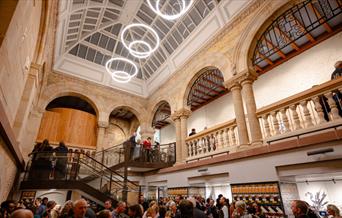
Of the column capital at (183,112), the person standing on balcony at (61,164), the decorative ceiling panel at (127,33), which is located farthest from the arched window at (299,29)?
the person standing on balcony at (61,164)

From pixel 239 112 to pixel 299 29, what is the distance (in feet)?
15.0

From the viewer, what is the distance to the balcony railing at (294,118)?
14.1 feet

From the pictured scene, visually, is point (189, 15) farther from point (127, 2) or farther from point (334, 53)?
point (334, 53)

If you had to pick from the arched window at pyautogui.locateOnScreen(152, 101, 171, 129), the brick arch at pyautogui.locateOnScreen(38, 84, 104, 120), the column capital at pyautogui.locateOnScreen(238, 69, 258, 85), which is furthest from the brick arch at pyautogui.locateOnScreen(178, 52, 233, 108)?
the brick arch at pyautogui.locateOnScreen(38, 84, 104, 120)

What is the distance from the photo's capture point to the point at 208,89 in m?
12.6

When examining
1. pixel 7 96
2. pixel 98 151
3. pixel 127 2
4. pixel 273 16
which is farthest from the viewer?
pixel 98 151

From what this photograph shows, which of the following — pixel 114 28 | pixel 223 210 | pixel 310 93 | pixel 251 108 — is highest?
pixel 114 28

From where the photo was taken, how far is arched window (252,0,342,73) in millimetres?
6816

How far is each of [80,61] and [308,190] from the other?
1296cm

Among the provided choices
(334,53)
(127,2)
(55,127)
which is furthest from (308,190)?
(55,127)

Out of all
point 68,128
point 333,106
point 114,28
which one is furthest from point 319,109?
point 68,128

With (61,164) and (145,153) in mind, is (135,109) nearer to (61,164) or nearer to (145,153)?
(145,153)

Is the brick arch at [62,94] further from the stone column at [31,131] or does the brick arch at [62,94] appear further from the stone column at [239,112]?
the stone column at [239,112]

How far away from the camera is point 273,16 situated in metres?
6.57
